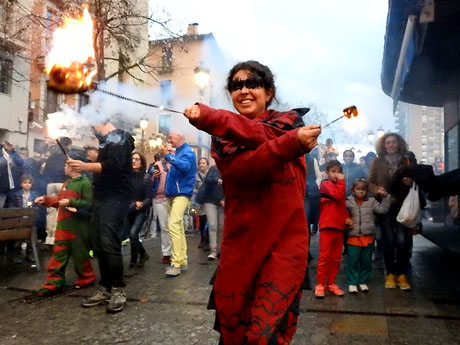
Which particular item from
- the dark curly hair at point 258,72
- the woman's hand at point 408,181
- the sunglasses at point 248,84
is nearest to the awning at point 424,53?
the woman's hand at point 408,181

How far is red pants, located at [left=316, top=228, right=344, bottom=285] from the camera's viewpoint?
529cm

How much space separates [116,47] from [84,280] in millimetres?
12402

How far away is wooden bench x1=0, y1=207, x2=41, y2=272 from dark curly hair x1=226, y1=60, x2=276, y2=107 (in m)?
4.78

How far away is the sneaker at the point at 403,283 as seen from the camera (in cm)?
544

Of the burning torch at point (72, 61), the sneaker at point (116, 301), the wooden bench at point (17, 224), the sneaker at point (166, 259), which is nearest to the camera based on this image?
the sneaker at point (116, 301)

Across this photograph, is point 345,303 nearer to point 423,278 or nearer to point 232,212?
point 423,278

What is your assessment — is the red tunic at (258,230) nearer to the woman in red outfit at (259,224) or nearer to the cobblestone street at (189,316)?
→ the woman in red outfit at (259,224)

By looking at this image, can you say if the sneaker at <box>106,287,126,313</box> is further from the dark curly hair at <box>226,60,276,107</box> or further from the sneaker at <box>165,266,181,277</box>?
the dark curly hair at <box>226,60,276,107</box>

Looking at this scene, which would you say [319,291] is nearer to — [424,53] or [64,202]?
[64,202]

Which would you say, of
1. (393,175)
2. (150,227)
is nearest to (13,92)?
(150,227)

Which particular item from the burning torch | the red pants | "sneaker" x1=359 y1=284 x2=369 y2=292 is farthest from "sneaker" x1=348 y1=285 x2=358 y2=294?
Result: the burning torch

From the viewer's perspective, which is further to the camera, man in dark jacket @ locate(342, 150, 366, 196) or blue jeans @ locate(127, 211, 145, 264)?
man in dark jacket @ locate(342, 150, 366, 196)

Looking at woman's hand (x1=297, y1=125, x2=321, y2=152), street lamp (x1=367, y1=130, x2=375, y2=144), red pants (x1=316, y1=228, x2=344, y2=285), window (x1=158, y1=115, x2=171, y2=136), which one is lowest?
red pants (x1=316, y1=228, x2=344, y2=285)

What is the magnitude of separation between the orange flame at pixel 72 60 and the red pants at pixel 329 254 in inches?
127
